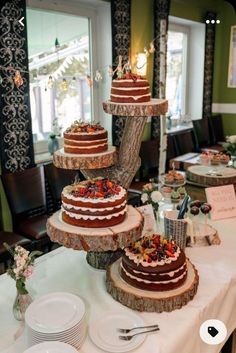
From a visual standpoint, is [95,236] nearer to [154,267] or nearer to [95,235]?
[95,235]

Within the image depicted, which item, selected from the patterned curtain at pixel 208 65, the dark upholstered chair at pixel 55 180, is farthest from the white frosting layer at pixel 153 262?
the patterned curtain at pixel 208 65

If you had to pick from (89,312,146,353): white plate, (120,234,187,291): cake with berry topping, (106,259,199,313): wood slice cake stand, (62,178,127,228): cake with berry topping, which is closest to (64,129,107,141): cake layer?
(62,178,127,228): cake with berry topping

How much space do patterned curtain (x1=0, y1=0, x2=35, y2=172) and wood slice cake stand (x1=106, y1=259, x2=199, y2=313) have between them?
76.1 inches

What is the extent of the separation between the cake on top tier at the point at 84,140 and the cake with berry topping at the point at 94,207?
0.66 ft

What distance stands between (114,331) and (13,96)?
2.26 metres

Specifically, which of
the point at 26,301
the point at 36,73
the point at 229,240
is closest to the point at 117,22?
the point at 36,73

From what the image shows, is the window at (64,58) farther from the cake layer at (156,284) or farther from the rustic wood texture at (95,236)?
the cake layer at (156,284)

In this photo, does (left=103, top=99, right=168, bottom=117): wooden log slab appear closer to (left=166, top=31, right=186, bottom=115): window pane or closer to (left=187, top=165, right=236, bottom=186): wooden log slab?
(left=187, top=165, right=236, bottom=186): wooden log slab

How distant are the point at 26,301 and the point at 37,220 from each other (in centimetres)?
166

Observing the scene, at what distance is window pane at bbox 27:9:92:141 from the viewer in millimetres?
3459

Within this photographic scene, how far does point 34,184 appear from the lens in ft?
10.1

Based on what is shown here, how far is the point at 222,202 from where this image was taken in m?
2.18

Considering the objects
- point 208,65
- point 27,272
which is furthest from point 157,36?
point 27,272

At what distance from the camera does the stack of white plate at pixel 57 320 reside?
113cm
